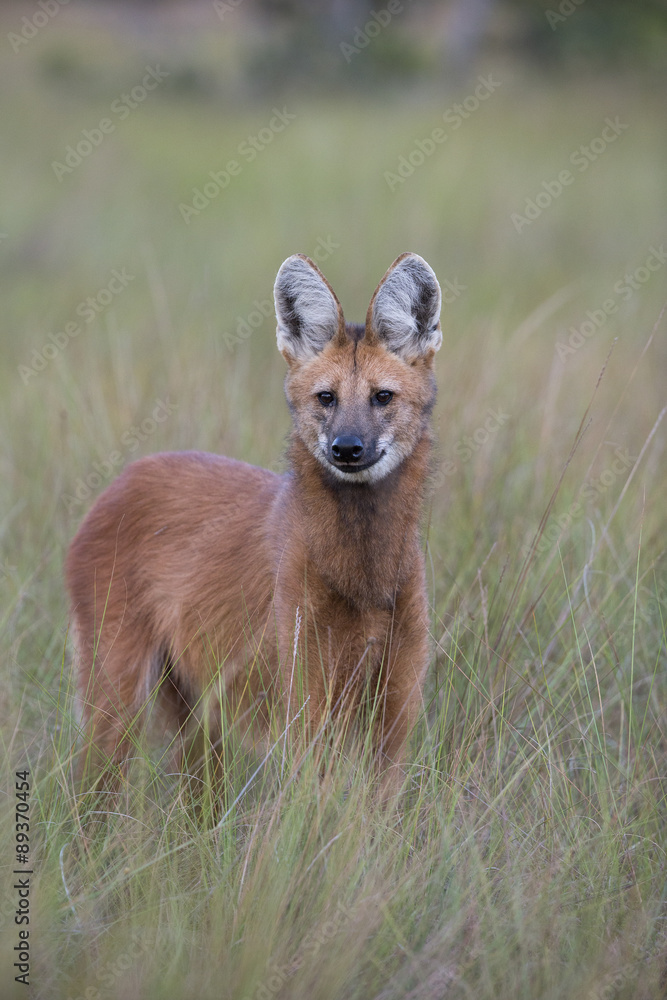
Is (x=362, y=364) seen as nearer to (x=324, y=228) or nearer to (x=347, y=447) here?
(x=347, y=447)

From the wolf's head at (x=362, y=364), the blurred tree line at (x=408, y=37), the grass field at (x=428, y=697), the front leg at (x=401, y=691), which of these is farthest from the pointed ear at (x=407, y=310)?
the blurred tree line at (x=408, y=37)

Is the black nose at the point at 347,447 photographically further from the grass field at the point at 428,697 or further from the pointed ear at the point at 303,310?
the grass field at the point at 428,697

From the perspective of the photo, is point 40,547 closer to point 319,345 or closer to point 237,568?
point 237,568

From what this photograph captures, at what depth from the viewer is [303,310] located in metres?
3.21

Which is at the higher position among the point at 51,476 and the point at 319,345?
the point at 319,345

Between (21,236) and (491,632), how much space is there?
36.4ft

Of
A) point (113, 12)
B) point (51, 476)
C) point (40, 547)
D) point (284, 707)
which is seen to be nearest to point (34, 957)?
point (284, 707)

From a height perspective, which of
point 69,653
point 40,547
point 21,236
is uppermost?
point 21,236

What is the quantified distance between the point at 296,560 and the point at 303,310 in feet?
2.79

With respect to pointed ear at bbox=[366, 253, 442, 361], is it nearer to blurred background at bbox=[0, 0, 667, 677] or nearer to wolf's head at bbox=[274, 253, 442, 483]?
wolf's head at bbox=[274, 253, 442, 483]

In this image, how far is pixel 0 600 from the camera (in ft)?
12.9

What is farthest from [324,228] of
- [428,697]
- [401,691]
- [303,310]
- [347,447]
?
[401,691]

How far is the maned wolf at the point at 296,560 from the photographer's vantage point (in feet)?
9.68

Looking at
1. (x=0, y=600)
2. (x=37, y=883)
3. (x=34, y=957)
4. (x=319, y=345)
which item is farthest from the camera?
(x=0, y=600)
